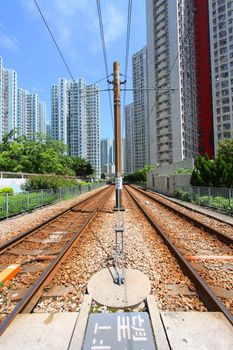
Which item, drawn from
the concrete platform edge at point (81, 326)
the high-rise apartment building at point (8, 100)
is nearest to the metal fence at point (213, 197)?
the concrete platform edge at point (81, 326)

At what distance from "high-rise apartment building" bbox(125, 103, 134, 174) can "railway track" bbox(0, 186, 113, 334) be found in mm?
104557


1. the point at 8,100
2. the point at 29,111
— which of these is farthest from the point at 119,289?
the point at 29,111

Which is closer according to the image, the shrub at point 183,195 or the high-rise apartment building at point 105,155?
the shrub at point 183,195

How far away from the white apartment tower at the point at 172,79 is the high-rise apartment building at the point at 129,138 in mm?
28437

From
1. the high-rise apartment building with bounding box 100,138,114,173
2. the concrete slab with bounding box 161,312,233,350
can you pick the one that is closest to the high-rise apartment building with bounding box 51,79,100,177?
the concrete slab with bounding box 161,312,233,350

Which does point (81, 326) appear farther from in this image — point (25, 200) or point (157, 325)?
point (25, 200)

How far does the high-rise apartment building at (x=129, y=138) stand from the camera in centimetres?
11063

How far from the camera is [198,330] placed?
2.71 metres

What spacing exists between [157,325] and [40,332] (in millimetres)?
1475

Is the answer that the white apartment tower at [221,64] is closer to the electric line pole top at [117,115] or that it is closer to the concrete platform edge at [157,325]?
the electric line pole top at [117,115]

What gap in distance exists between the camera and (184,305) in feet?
11.0

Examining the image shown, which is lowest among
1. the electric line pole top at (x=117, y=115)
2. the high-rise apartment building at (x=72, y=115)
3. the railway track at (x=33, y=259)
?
the railway track at (x=33, y=259)

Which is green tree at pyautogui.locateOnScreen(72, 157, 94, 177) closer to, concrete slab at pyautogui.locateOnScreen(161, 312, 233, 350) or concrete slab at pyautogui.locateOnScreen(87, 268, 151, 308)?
concrete slab at pyautogui.locateOnScreen(87, 268, 151, 308)

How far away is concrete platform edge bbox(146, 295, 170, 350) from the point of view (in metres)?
2.44
